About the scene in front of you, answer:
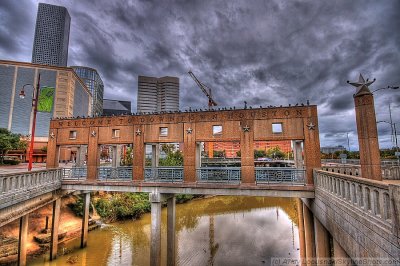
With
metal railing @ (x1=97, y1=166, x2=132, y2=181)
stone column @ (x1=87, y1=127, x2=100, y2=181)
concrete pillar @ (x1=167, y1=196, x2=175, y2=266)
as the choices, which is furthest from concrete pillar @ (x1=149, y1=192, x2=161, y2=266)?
stone column @ (x1=87, y1=127, x2=100, y2=181)

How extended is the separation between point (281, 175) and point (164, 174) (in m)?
8.24

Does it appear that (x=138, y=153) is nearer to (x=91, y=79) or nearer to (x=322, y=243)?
(x=322, y=243)

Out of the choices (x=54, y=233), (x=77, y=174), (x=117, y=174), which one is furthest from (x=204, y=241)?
(x=77, y=174)

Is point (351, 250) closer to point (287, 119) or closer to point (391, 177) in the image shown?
point (287, 119)

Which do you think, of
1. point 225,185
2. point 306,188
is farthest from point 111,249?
point 306,188

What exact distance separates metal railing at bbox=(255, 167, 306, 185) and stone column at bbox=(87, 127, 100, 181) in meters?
12.7

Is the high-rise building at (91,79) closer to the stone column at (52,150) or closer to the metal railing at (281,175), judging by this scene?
the stone column at (52,150)

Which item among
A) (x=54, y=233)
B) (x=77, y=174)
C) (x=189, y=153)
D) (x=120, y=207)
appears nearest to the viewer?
(x=189, y=153)

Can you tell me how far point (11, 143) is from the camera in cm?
3688

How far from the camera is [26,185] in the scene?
519 inches

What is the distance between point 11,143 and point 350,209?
1842 inches

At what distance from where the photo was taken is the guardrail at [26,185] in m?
11.2

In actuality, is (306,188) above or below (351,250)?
above

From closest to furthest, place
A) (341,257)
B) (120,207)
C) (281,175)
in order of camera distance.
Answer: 1. (341,257)
2. (281,175)
3. (120,207)
